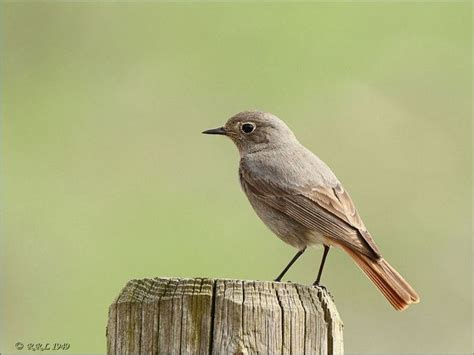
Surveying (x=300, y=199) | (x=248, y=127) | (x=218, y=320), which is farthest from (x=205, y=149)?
(x=218, y=320)

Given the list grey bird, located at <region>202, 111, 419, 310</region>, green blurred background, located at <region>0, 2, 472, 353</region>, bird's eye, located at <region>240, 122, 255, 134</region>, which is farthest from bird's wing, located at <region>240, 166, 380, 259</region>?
green blurred background, located at <region>0, 2, 472, 353</region>

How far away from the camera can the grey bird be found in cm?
707

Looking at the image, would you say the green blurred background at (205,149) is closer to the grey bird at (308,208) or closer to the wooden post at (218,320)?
the grey bird at (308,208)

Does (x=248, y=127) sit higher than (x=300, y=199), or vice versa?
(x=248, y=127)

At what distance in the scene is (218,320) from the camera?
464 centimetres

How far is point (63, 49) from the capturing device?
13008mm

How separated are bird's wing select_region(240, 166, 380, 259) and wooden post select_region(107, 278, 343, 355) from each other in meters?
2.42

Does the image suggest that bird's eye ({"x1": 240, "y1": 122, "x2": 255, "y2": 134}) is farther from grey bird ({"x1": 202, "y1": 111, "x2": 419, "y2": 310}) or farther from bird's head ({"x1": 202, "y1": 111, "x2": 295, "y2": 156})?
grey bird ({"x1": 202, "y1": 111, "x2": 419, "y2": 310})

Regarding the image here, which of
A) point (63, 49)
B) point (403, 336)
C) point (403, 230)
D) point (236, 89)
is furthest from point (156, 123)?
point (403, 336)

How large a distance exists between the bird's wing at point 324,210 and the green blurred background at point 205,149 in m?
2.23

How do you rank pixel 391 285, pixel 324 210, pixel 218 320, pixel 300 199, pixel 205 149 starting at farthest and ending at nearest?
1. pixel 205 149
2. pixel 300 199
3. pixel 324 210
4. pixel 391 285
5. pixel 218 320

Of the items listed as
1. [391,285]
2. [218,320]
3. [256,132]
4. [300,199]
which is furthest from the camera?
[256,132]

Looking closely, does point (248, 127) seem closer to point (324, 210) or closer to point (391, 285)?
point (324, 210)

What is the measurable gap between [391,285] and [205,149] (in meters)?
5.02
